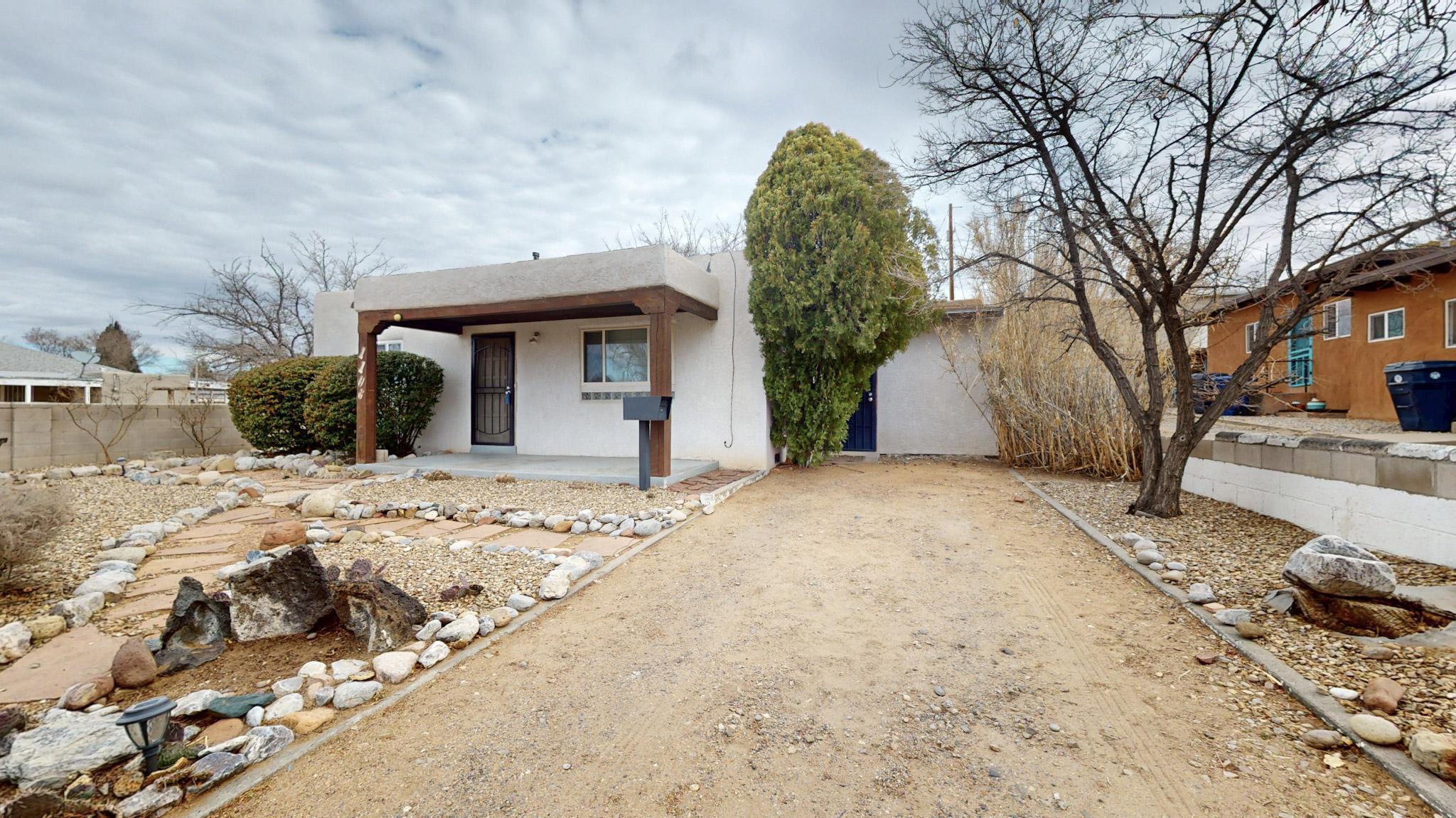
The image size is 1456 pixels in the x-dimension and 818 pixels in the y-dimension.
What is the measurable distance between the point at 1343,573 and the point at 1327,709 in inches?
39.4

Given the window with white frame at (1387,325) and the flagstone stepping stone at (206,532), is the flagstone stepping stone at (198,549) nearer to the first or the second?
the flagstone stepping stone at (206,532)

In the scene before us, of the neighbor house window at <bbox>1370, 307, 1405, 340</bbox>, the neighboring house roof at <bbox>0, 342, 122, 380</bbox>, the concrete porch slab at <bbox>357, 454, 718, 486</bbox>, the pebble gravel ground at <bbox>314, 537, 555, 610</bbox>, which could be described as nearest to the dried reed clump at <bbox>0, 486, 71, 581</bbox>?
the pebble gravel ground at <bbox>314, 537, 555, 610</bbox>

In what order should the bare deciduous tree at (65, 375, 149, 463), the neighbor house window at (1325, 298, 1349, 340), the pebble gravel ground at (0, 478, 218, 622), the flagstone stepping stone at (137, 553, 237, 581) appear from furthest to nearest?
1. the neighbor house window at (1325, 298, 1349, 340)
2. the bare deciduous tree at (65, 375, 149, 463)
3. the flagstone stepping stone at (137, 553, 237, 581)
4. the pebble gravel ground at (0, 478, 218, 622)

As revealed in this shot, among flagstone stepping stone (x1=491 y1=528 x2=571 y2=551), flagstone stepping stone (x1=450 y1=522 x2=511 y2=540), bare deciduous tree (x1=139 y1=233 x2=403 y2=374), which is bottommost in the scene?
flagstone stepping stone (x1=491 y1=528 x2=571 y2=551)

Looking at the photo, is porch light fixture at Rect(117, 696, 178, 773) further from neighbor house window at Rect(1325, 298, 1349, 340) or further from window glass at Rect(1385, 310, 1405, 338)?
neighbor house window at Rect(1325, 298, 1349, 340)

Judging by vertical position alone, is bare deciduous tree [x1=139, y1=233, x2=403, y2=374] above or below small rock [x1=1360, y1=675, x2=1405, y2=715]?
above

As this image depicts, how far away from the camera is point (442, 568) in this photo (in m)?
3.73

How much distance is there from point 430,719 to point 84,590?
8.55 ft

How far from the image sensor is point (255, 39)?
6.34 metres

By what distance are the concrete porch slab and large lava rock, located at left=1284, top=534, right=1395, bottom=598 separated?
4881 millimetres

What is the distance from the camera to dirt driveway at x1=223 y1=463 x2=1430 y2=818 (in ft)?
5.53

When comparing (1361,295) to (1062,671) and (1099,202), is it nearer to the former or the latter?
(1099,202)

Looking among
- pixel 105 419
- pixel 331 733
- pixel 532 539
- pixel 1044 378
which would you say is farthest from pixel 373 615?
pixel 105 419

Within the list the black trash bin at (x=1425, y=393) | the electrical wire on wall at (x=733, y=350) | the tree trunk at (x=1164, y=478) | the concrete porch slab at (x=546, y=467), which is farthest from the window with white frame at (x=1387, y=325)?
the concrete porch slab at (x=546, y=467)
